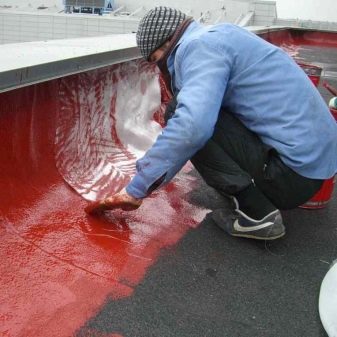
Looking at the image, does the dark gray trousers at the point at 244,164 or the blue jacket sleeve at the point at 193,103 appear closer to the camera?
the blue jacket sleeve at the point at 193,103

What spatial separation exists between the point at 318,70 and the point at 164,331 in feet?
7.94

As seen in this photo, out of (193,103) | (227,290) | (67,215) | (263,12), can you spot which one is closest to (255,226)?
(227,290)

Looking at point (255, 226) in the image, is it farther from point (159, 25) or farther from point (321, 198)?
point (159, 25)

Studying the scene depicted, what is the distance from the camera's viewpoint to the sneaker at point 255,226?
1.76 metres

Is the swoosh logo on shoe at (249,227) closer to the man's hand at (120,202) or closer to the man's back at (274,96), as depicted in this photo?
the man's back at (274,96)

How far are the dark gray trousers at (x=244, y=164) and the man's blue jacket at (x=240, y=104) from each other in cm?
4

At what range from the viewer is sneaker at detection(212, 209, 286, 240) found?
1.76 m

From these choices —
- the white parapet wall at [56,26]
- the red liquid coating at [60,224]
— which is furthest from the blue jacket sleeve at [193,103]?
the white parapet wall at [56,26]

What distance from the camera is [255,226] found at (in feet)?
5.83

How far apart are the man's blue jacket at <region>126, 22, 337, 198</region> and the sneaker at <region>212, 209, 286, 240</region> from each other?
0.24 meters

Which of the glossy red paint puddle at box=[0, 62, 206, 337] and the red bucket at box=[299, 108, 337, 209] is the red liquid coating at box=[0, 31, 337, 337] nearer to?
the glossy red paint puddle at box=[0, 62, 206, 337]

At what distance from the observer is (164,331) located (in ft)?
4.17

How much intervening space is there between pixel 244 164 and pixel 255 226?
27 centimetres

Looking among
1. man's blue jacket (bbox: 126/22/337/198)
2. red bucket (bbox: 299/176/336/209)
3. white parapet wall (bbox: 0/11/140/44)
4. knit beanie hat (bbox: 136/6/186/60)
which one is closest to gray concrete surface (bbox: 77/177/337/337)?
red bucket (bbox: 299/176/336/209)
